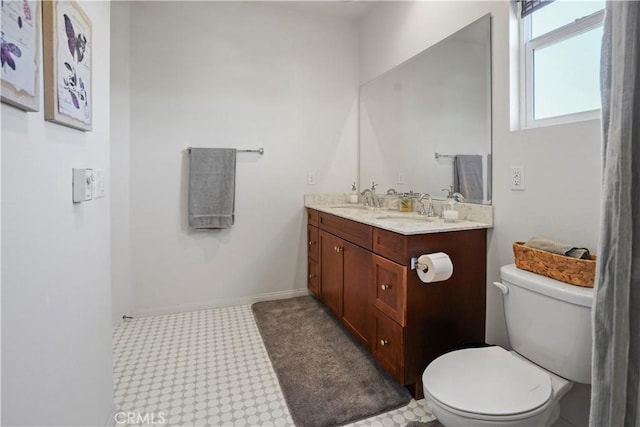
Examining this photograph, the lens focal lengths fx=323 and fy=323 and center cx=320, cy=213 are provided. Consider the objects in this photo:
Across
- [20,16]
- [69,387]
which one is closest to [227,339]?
[69,387]

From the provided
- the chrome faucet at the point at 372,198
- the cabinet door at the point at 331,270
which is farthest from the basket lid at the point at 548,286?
the chrome faucet at the point at 372,198

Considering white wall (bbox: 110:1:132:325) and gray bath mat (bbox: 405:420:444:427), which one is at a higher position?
white wall (bbox: 110:1:132:325)

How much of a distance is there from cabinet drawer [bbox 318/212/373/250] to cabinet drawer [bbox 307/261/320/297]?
40 centimetres

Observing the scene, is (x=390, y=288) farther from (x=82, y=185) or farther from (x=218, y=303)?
(x=218, y=303)

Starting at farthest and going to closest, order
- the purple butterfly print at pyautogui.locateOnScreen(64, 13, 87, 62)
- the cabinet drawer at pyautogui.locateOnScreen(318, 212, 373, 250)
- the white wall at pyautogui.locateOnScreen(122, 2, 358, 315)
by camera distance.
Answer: the white wall at pyautogui.locateOnScreen(122, 2, 358, 315) → the cabinet drawer at pyautogui.locateOnScreen(318, 212, 373, 250) → the purple butterfly print at pyautogui.locateOnScreen(64, 13, 87, 62)

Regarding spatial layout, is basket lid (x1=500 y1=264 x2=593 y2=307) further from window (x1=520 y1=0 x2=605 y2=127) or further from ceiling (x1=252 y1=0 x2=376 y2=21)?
ceiling (x1=252 y1=0 x2=376 y2=21)

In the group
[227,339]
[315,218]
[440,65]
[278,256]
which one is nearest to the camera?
[440,65]

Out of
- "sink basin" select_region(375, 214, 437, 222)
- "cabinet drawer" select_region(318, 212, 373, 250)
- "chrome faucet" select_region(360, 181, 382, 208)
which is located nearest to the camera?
"cabinet drawer" select_region(318, 212, 373, 250)

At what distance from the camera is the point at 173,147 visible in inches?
102

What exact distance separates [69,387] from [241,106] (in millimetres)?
2259

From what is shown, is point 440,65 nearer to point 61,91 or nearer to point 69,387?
point 61,91

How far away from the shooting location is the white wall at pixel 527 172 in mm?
1273

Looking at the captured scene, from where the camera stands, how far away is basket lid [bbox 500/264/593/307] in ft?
3.53

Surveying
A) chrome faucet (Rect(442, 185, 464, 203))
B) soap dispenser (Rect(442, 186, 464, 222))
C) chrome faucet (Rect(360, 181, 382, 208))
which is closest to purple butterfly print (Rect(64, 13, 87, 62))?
soap dispenser (Rect(442, 186, 464, 222))
